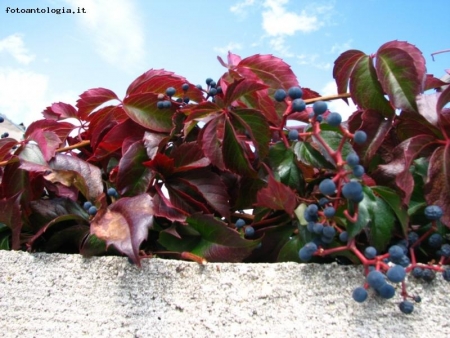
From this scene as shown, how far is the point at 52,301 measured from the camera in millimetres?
800

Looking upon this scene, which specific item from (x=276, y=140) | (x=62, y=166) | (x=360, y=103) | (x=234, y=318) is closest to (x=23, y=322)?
(x=62, y=166)

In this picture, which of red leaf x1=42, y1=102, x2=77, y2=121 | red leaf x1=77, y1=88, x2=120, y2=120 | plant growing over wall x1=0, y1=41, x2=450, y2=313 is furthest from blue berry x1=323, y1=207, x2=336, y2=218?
red leaf x1=42, y1=102, x2=77, y2=121

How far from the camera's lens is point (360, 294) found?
0.62m

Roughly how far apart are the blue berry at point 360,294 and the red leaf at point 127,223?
0.99ft

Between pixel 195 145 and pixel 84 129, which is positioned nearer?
pixel 195 145

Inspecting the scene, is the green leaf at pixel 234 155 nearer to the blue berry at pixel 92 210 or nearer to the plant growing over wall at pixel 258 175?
the plant growing over wall at pixel 258 175

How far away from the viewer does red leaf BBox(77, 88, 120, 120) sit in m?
0.94

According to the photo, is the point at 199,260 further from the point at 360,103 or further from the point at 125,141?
the point at 360,103

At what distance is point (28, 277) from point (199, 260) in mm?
319

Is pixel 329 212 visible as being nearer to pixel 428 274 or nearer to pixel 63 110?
pixel 428 274

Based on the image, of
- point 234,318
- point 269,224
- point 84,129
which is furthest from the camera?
point 84,129

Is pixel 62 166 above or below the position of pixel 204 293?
above

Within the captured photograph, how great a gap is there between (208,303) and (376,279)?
0.82ft

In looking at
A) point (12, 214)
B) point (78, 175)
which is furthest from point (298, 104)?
point (12, 214)
